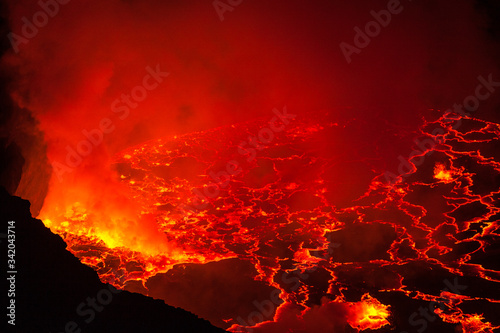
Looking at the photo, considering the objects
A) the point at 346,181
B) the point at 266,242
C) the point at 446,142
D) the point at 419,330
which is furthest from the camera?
the point at 446,142

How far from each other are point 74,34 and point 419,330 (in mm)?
11856

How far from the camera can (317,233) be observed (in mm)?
9641

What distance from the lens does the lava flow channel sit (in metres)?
7.36

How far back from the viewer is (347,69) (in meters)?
18.3

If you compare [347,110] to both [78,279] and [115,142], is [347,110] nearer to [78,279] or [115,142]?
[115,142]

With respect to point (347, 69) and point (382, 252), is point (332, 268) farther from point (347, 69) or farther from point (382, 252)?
point (347, 69)

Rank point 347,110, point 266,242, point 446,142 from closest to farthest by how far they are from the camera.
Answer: point 266,242
point 446,142
point 347,110

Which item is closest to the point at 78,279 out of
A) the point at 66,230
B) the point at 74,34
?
the point at 66,230

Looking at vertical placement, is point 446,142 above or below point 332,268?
above

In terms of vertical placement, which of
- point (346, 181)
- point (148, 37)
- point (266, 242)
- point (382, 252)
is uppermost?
point (148, 37)

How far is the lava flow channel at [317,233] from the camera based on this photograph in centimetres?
736

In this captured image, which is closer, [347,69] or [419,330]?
[419,330]

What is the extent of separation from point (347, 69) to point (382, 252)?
1109cm

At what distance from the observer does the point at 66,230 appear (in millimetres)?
10164
